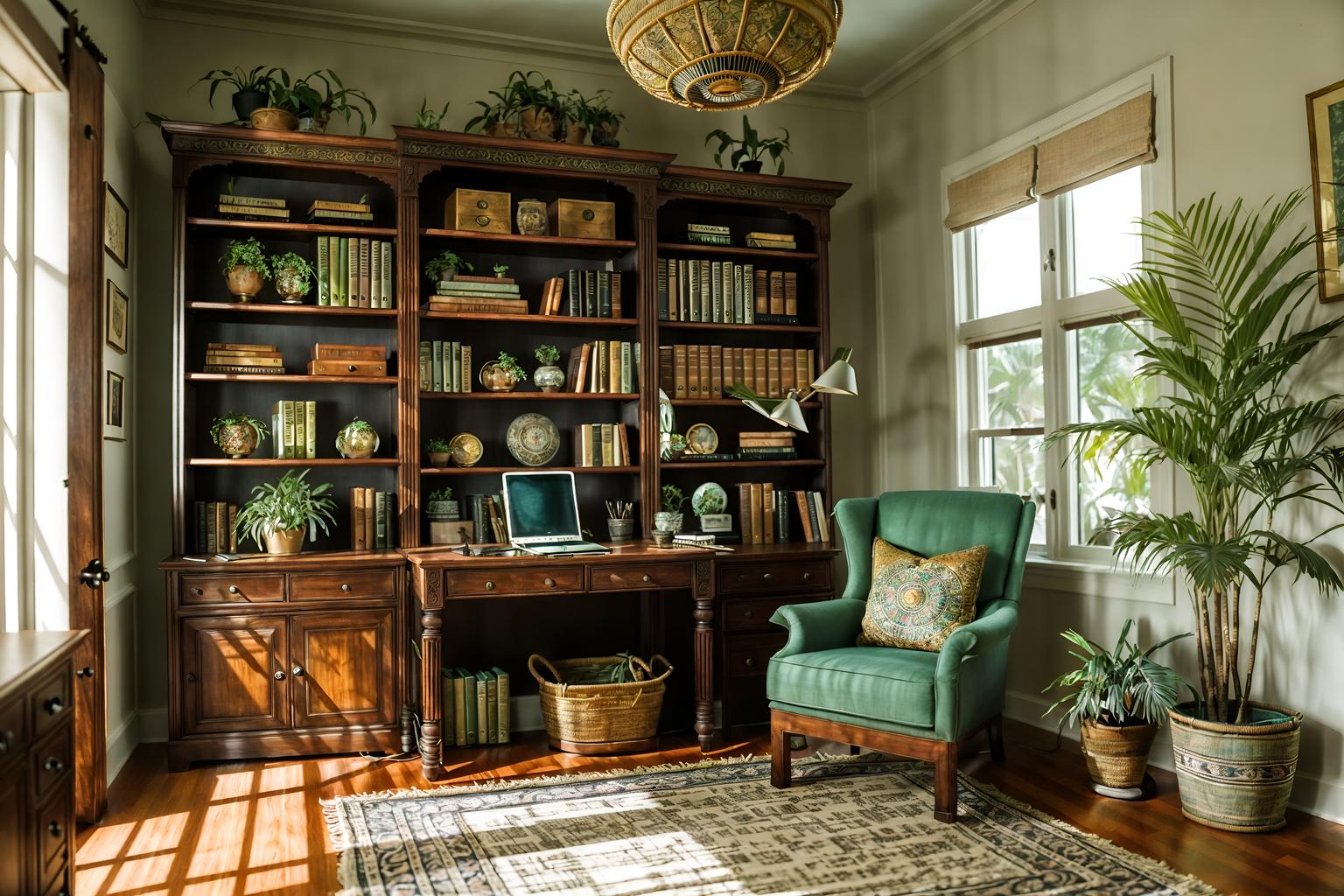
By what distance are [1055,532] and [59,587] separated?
3.61 meters

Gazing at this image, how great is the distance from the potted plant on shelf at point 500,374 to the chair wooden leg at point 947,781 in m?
2.35

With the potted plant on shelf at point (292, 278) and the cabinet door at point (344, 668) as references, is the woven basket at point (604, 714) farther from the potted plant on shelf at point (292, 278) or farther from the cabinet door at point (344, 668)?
the potted plant on shelf at point (292, 278)

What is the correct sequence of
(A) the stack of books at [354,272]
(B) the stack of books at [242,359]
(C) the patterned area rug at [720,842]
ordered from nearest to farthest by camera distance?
1. (C) the patterned area rug at [720,842]
2. (B) the stack of books at [242,359]
3. (A) the stack of books at [354,272]

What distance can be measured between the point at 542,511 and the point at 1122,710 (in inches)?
89.9

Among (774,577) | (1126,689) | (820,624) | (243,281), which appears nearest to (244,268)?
(243,281)

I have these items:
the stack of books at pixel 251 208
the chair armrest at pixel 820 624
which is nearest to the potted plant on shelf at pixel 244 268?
the stack of books at pixel 251 208

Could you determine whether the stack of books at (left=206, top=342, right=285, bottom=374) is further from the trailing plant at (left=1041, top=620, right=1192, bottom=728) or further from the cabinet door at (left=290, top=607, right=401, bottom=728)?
the trailing plant at (left=1041, top=620, right=1192, bottom=728)

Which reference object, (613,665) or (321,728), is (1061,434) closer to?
(613,665)

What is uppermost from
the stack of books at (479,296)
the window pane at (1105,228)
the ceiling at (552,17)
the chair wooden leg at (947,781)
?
the ceiling at (552,17)

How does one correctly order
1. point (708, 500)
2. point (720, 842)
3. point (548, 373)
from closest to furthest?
point (720, 842) < point (548, 373) < point (708, 500)

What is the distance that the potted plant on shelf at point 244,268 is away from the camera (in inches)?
161

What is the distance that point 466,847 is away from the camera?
298 centimetres

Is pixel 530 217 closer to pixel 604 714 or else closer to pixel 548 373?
pixel 548 373

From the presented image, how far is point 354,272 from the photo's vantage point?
4.23 meters
